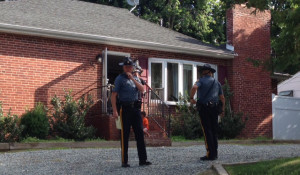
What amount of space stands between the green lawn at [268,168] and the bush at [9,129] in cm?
686

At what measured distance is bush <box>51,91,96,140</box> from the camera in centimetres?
1356

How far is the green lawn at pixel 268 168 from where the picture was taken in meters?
6.91

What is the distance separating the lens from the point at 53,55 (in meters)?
14.3

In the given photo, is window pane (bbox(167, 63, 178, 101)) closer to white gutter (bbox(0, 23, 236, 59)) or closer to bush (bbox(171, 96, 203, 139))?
bush (bbox(171, 96, 203, 139))

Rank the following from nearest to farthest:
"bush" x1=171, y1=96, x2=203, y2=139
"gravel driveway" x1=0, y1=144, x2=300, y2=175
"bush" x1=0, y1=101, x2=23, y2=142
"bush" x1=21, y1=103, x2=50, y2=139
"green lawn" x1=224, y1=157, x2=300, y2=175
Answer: "green lawn" x1=224, y1=157, x2=300, y2=175 → "gravel driveway" x1=0, y1=144, x2=300, y2=175 → "bush" x1=0, y1=101, x2=23, y2=142 → "bush" x1=21, y1=103, x2=50, y2=139 → "bush" x1=171, y1=96, x2=203, y2=139

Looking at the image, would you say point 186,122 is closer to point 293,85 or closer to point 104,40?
point 104,40

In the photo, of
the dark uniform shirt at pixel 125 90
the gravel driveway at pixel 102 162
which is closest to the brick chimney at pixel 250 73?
the gravel driveway at pixel 102 162

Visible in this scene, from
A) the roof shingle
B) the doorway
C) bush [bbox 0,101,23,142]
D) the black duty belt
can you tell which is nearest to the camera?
the black duty belt

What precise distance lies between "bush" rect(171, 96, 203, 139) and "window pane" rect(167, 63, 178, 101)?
1.19ft

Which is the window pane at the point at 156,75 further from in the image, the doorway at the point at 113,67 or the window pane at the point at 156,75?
the doorway at the point at 113,67

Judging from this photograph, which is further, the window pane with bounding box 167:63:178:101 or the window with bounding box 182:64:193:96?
the window with bounding box 182:64:193:96

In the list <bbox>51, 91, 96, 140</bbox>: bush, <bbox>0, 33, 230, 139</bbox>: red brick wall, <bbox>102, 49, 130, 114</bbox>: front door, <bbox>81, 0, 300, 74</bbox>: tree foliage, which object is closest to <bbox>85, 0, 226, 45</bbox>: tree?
<bbox>81, 0, 300, 74</bbox>: tree foliage

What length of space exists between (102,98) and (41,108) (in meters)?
2.10

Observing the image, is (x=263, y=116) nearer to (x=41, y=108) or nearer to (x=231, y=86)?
(x=231, y=86)
